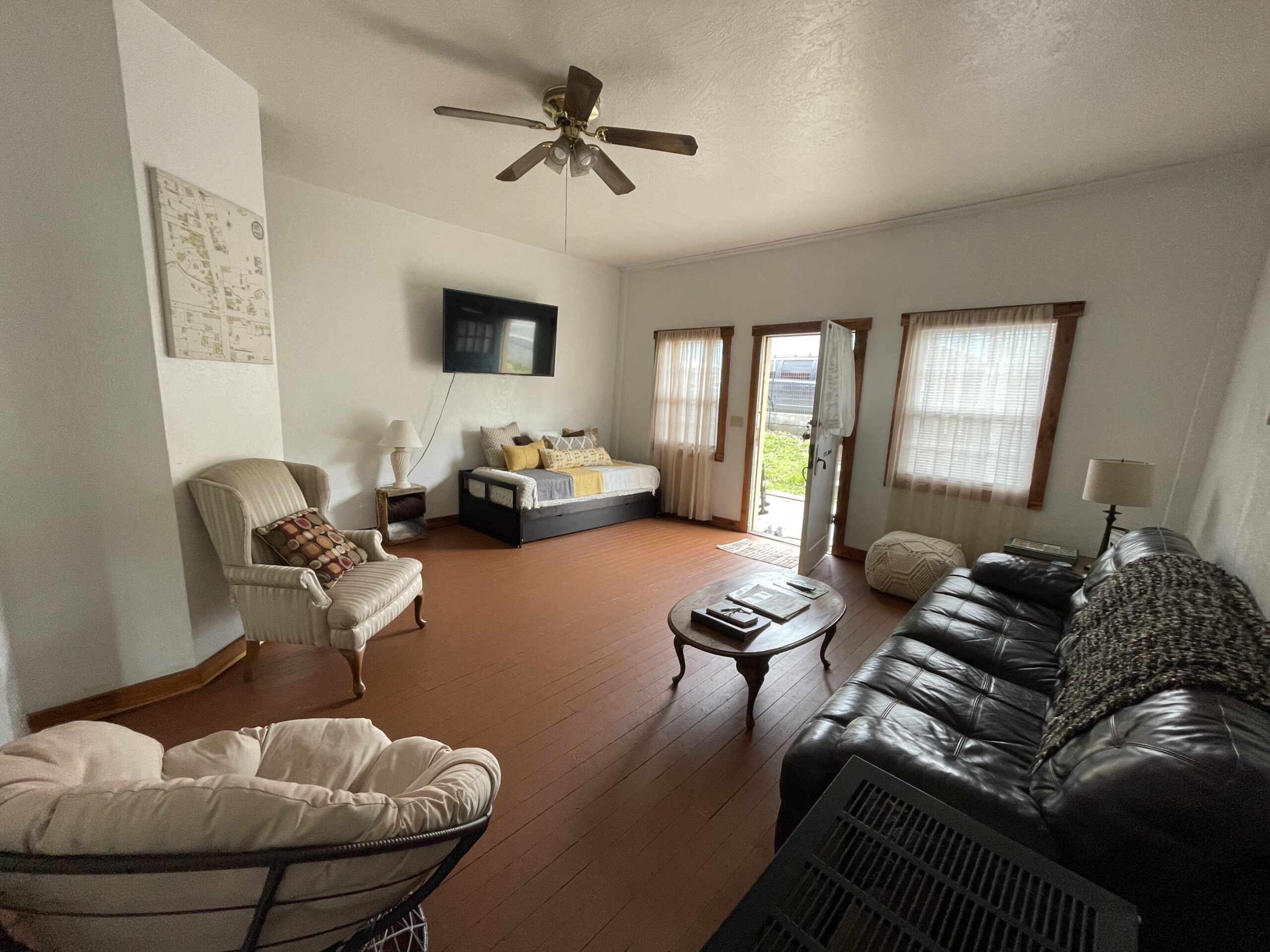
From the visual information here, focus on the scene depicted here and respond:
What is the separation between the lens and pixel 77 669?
195 cm

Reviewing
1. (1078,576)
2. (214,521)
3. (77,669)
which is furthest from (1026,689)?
(77,669)

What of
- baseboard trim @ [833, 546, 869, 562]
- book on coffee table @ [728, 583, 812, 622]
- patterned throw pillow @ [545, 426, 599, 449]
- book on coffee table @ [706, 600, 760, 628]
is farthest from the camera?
patterned throw pillow @ [545, 426, 599, 449]

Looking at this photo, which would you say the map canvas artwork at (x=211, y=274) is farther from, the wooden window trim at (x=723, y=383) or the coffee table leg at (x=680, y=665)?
the wooden window trim at (x=723, y=383)

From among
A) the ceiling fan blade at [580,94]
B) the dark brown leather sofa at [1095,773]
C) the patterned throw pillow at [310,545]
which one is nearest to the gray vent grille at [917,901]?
the dark brown leather sofa at [1095,773]

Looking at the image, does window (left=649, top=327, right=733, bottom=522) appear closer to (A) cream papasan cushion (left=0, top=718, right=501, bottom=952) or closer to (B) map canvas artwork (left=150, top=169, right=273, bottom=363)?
(B) map canvas artwork (left=150, top=169, right=273, bottom=363)

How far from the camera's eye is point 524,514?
14.3ft

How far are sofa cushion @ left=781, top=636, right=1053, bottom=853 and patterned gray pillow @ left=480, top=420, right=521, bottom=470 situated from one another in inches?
152

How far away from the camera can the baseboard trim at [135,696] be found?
191 cm

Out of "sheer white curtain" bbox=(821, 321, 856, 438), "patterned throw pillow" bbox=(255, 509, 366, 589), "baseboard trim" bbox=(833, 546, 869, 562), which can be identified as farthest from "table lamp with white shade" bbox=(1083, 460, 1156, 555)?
"patterned throw pillow" bbox=(255, 509, 366, 589)

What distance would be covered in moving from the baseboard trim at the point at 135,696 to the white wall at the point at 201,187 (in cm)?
7

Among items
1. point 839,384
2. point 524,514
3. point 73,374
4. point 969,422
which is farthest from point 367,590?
point 969,422

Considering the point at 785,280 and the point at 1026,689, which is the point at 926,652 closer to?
the point at 1026,689

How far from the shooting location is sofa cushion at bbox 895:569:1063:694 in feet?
6.22

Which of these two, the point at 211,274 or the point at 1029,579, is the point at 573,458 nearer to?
the point at 211,274
